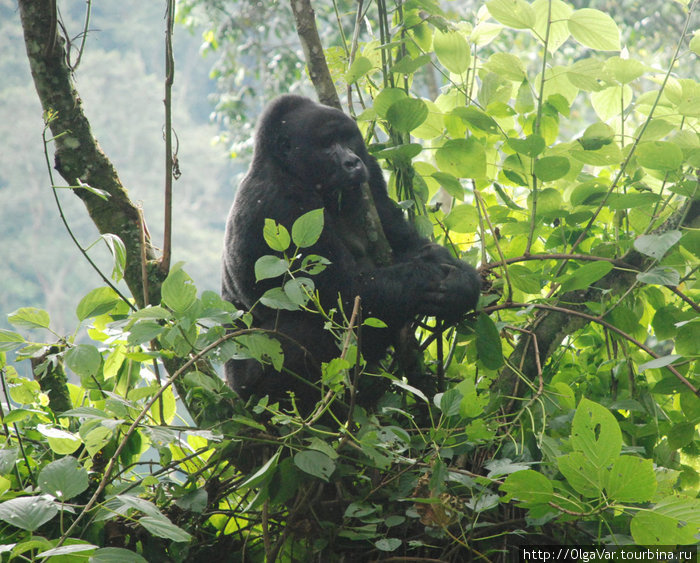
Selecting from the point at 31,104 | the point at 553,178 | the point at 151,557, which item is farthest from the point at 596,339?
the point at 31,104

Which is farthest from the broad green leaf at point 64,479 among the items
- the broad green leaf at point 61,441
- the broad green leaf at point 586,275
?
the broad green leaf at point 586,275

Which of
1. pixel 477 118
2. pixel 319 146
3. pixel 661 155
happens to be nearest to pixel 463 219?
pixel 477 118

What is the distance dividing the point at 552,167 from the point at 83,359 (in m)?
1.08

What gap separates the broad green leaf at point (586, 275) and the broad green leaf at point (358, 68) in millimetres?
805

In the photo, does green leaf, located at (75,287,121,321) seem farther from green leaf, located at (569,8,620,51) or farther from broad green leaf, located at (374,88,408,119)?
green leaf, located at (569,8,620,51)

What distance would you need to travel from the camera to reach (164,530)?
916 mm

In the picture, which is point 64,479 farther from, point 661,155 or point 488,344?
point 661,155

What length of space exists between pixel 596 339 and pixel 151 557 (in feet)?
4.11

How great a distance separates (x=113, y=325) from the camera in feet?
4.04

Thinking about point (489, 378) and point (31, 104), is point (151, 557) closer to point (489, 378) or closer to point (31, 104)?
point (489, 378)

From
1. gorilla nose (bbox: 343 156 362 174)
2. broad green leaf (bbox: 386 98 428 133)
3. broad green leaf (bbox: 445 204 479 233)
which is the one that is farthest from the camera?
gorilla nose (bbox: 343 156 362 174)

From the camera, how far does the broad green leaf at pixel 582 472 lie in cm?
94

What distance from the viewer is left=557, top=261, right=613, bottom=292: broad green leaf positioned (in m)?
1.32

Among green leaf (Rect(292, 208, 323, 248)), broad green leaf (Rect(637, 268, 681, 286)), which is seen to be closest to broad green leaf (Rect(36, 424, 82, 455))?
green leaf (Rect(292, 208, 323, 248))
